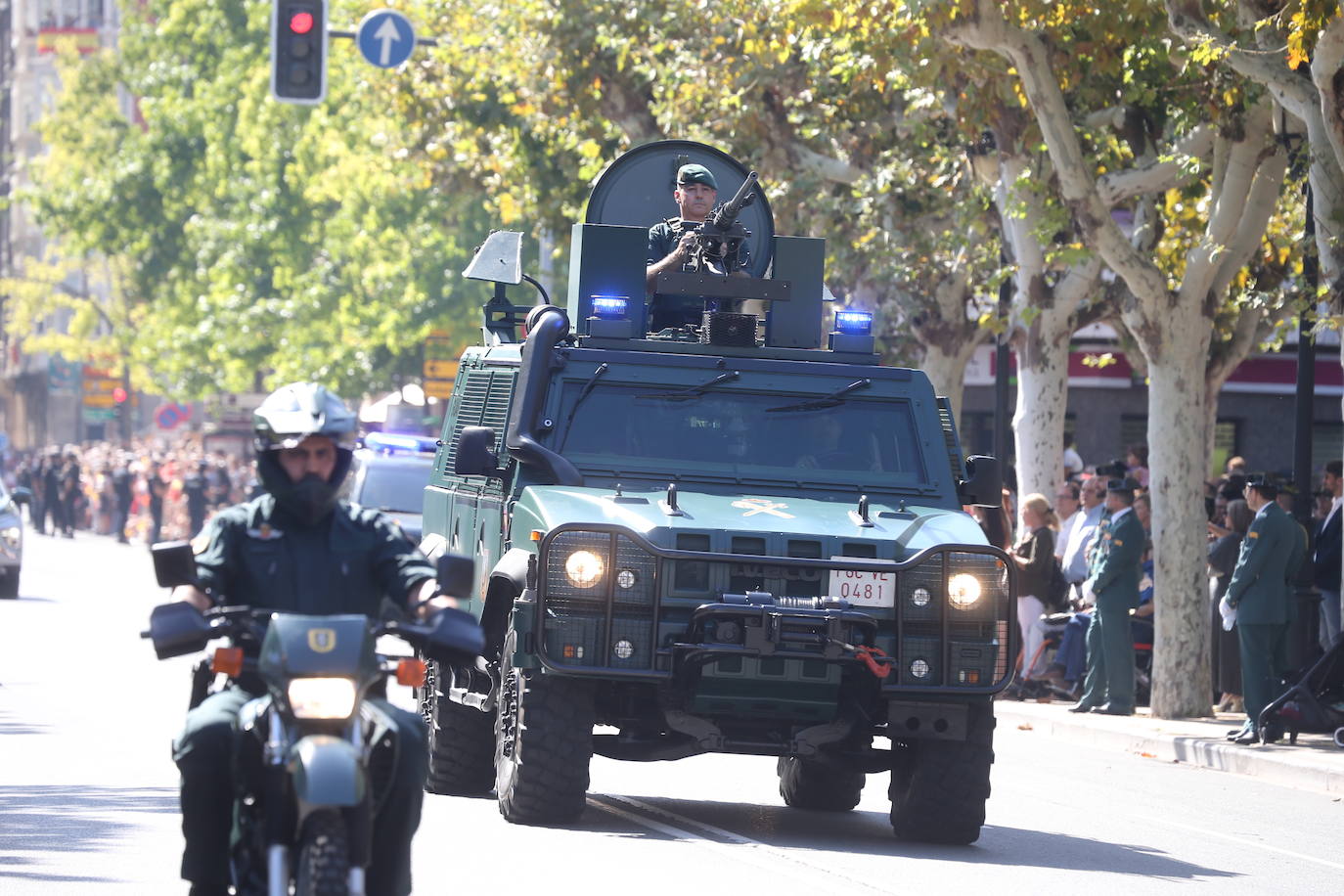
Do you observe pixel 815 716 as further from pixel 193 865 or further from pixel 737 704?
pixel 193 865

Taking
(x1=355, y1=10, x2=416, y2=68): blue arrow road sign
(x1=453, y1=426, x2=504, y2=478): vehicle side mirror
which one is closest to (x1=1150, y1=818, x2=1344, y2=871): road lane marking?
(x1=453, y1=426, x2=504, y2=478): vehicle side mirror

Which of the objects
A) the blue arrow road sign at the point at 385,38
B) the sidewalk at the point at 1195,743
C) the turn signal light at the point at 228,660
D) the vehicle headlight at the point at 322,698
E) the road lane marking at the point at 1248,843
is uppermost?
the blue arrow road sign at the point at 385,38

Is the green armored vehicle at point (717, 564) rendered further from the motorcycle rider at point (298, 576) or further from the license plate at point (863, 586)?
the motorcycle rider at point (298, 576)

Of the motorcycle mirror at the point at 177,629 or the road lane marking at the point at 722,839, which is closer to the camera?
the motorcycle mirror at the point at 177,629

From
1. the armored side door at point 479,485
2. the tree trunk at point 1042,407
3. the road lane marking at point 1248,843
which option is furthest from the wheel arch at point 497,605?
the tree trunk at point 1042,407

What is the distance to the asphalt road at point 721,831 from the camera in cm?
972

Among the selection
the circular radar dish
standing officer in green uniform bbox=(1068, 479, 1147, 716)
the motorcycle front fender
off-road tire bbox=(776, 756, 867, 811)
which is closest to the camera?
the motorcycle front fender

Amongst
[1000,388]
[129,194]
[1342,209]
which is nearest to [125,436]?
[129,194]

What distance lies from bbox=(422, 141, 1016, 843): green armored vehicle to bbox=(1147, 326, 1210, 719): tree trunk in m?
7.15

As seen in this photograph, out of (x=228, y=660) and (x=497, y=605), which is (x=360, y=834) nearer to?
(x=228, y=660)

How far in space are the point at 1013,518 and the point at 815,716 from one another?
14.9m

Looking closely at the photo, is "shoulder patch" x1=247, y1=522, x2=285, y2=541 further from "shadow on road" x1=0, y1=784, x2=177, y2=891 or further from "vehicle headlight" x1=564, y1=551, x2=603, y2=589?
"vehicle headlight" x1=564, y1=551, x2=603, y2=589

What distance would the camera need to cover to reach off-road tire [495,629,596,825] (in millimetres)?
10812

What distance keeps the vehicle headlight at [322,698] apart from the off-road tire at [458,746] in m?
6.22
